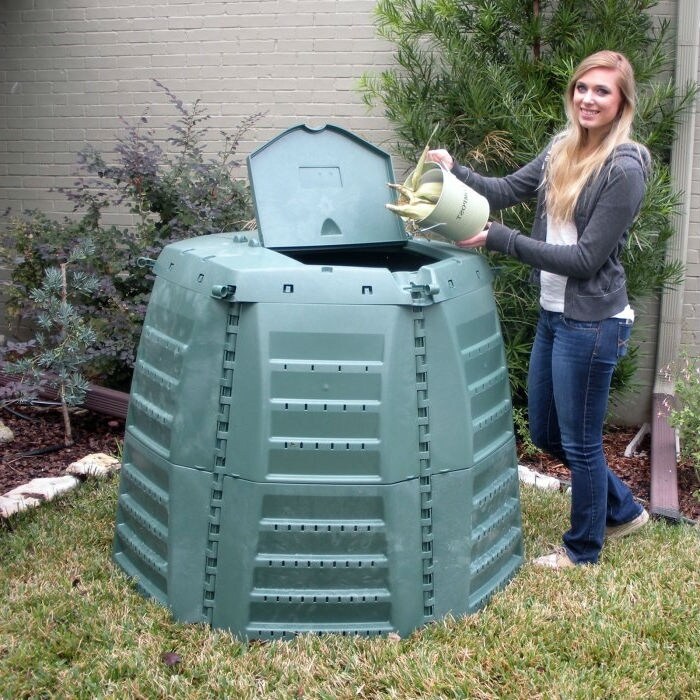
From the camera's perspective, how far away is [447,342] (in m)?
2.68

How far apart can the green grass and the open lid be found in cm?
131

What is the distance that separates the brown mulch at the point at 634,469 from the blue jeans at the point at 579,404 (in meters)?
0.97

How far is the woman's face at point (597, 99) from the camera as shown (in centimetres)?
288

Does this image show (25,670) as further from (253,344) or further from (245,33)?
(245,33)

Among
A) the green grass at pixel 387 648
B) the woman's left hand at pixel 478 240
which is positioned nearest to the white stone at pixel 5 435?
the green grass at pixel 387 648

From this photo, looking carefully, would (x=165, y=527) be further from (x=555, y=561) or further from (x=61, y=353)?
(x=61, y=353)

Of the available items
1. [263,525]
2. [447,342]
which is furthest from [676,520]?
[263,525]

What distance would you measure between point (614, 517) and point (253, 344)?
1.80 meters

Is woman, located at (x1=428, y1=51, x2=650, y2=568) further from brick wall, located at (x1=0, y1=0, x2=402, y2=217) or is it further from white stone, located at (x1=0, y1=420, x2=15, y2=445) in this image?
white stone, located at (x1=0, y1=420, x2=15, y2=445)

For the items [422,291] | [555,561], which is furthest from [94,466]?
[422,291]

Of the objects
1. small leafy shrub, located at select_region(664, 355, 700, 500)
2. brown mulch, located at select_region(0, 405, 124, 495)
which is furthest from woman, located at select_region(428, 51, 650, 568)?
brown mulch, located at select_region(0, 405, 124, 495)

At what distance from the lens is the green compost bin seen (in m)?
2.56

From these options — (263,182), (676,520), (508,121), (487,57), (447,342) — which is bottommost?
(676,520)

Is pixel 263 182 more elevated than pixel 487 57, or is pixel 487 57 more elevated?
pixel 487 57
